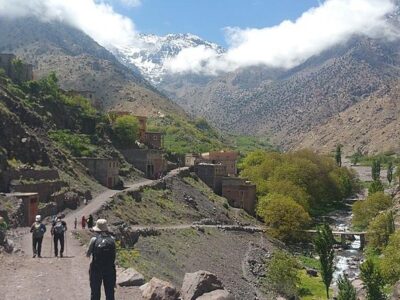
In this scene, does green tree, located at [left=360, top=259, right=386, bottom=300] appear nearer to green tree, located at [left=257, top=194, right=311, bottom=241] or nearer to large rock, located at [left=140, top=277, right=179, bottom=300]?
green tree, located at [left=257, top=194, right=311, bottom=241]

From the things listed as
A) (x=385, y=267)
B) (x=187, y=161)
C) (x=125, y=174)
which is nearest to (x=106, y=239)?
(x=385, y=267)

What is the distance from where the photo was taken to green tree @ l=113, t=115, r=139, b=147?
99.0m

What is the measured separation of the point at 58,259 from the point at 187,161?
88.1m

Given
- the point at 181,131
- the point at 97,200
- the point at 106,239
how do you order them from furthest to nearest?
the point at 181,131, the point at 97,200, the point at 106,239

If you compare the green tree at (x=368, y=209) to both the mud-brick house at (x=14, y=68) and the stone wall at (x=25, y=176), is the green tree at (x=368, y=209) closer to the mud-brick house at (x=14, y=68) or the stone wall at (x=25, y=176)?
the stone wall at (x=25, y=176)

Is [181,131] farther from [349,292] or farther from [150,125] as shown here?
[349,292]

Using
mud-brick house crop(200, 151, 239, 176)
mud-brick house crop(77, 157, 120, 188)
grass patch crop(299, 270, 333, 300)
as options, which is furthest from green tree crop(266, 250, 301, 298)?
mud-brick house crop(200, 151, 239, 176)

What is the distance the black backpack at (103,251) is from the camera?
15.4 m

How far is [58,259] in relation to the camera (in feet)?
89.2

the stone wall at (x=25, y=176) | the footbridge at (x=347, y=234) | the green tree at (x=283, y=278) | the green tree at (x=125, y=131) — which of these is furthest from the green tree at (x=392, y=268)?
the green tree at (x=125, y=131)

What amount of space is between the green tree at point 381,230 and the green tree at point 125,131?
4276 centimetres

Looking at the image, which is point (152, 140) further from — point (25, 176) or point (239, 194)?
point (25, 176)

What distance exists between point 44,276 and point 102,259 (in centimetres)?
882

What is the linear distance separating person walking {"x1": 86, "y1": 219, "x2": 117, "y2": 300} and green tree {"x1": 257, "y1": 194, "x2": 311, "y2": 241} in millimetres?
73442
